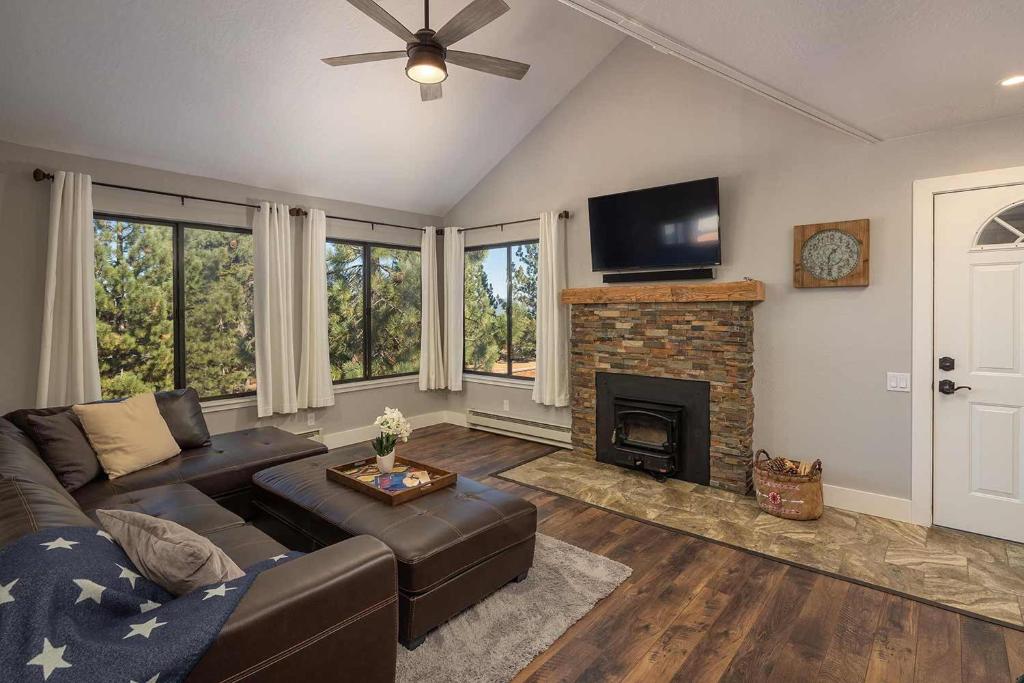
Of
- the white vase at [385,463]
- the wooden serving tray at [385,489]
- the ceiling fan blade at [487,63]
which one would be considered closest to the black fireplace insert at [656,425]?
the wooden serving tray at [385,489]

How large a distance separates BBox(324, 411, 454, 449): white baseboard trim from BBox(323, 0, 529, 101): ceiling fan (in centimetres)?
364

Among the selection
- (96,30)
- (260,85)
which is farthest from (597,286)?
(96,30)

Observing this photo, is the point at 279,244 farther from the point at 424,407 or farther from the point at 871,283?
the point at 871,283

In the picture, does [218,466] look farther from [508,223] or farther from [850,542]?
[850,542]

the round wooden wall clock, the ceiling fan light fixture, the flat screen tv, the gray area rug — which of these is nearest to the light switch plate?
the round wooden wall clock

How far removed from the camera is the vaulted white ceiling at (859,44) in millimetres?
1902

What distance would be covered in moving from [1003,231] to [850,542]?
6.72ft

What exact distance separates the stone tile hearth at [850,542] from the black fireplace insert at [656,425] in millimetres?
168

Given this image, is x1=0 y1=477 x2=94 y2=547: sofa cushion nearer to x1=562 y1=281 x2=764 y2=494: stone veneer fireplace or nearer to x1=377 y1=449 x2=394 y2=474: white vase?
x1=377 y1=449 x2=394 y2=474: white vase

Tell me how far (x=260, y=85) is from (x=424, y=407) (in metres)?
3.75

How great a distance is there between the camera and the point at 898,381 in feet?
11.1

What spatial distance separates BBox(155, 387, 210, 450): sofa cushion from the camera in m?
3.42

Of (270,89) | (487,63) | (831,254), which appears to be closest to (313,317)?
(270,89)

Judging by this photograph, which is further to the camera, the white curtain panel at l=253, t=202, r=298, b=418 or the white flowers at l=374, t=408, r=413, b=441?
the white curtain panel at l=253, t=202, r=298, b=418
